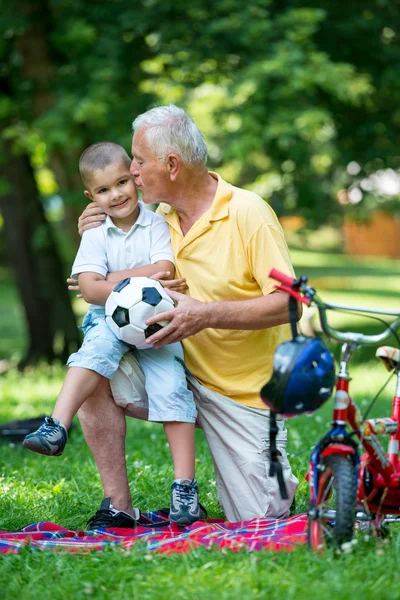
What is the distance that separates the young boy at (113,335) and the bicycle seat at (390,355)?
89 centimetres

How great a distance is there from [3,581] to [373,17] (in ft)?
30.7

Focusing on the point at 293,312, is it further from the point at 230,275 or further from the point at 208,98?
the point at 208,98

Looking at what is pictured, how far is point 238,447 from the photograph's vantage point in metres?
4.18

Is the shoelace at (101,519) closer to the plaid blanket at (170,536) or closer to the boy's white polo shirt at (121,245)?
the plaid blanket at (170,536)

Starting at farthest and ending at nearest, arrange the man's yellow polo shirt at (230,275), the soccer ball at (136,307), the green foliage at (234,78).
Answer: the green foliage at (234,78) → the man's yellow polo shirt at (230,275) → the soccer ball at (136,307)

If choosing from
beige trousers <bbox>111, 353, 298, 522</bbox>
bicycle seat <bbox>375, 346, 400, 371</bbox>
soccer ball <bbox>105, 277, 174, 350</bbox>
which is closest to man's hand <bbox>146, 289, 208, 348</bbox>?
soccer ball <bbox>105, 277, 174, 350</bbox>

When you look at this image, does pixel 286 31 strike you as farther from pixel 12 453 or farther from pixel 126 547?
pixel 126 547

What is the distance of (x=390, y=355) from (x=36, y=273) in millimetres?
8965

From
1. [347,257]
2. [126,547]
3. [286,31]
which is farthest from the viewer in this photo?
[347,257]

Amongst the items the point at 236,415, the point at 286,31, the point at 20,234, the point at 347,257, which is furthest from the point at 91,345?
the point at 347,257

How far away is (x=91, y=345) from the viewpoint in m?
4.02

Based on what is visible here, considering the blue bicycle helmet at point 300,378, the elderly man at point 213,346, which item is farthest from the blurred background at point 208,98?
the blue bicycle helmet at point 300,378

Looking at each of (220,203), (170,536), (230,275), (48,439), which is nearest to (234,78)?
(220,203)

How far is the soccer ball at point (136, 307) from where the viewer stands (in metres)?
3.91
